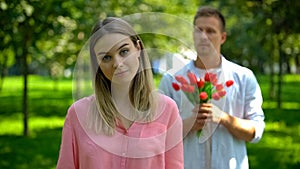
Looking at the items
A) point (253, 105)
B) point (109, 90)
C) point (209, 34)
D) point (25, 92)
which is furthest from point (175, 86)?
point (25, 92)

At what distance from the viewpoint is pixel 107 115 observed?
195 centimetres

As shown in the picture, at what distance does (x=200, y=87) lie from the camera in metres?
2.70

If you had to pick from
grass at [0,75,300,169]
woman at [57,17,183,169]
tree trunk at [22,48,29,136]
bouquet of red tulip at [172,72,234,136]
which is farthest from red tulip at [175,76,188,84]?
tree trunk at [22,48,29,136]

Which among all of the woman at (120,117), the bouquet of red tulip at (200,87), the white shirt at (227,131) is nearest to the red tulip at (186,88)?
the bouquet of red tulip at (200,87)

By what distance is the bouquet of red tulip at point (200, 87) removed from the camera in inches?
104

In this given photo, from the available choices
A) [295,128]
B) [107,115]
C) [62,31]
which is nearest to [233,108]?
[107,115]

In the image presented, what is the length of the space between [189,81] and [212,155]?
0.43 m

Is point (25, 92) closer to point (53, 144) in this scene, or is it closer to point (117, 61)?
point (53, 144)

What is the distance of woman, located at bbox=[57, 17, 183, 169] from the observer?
6.20 feet

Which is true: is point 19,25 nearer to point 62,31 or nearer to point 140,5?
point 62,31

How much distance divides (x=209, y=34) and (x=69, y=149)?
121cm

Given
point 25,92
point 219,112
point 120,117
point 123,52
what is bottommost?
point 25,92

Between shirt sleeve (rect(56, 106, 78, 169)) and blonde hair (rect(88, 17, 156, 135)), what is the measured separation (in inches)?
2.9

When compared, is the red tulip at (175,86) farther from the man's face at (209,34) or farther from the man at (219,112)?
the man's face at (209,34)
